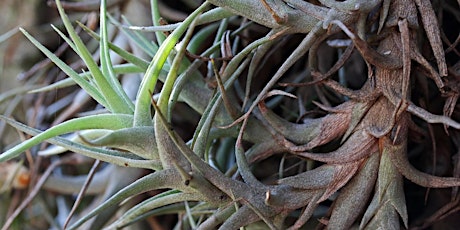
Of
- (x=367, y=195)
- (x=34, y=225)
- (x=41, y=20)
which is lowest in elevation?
(x=34, y=225)

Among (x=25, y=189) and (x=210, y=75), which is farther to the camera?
(x=25, y=189)

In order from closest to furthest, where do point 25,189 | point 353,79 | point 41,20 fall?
point 353,79
point 25,189
point 41,20

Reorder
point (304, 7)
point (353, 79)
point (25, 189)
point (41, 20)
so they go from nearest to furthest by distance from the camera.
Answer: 1. point (304, 7)
2. point (353, 79)
3. point (25, 189)
4. point (41, 20)

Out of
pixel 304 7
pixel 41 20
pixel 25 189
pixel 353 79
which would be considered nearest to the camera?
pixel 304 7

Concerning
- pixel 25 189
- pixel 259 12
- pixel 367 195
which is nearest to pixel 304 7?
pixel 259 12

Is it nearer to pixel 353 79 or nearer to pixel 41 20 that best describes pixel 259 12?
pixel 353 79

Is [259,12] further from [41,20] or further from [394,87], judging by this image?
[41,20]

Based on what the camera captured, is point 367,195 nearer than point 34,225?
Yes

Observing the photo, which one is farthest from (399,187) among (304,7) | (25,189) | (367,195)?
(25,189)

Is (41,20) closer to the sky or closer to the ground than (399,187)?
closer to the sky
